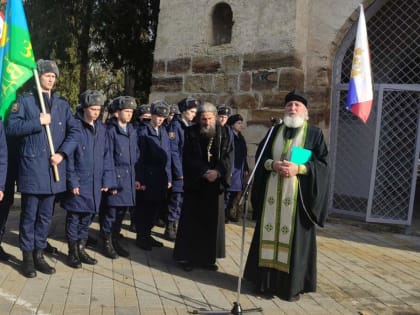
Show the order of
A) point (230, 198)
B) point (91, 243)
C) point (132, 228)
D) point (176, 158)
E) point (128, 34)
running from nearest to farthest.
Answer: point (91, 243) < point (176, 158) < point (132, 228) < point (230, 198) < point (128, 34)

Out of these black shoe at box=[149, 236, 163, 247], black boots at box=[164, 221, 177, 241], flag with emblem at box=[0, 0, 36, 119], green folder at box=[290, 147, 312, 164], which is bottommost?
black shoe at box=[149, 236, 163, 247]

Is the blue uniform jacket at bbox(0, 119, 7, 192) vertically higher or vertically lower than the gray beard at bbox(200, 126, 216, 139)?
lower

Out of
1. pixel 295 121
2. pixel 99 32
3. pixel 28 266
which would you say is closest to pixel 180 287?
pixel 28 266

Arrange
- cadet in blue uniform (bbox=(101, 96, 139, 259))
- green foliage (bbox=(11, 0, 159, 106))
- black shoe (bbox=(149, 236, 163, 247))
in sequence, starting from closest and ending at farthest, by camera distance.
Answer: cadet in blue uniform (bbox=(101, 96, 139, 259)), black shoe (bbox=(149, 236, 163, 247)), green foliage (bbox=(11, 0, 159, 106))

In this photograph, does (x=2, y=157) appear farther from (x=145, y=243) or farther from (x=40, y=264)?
(x=145, y=243)

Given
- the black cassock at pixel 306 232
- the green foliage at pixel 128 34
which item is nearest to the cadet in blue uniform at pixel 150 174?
the black cassock at pixel 306 232

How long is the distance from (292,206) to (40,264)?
241cm

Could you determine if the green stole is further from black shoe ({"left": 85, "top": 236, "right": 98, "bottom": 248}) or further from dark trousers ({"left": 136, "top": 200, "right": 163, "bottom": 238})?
black shoe ({"left": 85, "top": 236, "right": 98, "bottom": 248})

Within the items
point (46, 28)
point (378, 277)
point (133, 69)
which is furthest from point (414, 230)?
point (46, 28)

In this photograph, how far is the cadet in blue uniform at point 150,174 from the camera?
6.12 meters

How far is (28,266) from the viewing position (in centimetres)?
477

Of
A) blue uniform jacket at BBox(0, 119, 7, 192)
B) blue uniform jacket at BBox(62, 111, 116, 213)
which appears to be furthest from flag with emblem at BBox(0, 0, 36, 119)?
blue uniform jacket at BBox(62, 111, 116, 213)

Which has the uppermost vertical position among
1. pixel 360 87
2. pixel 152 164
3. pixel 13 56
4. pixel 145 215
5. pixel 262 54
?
pixel 262 54

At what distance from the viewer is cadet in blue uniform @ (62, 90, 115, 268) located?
505 cm
